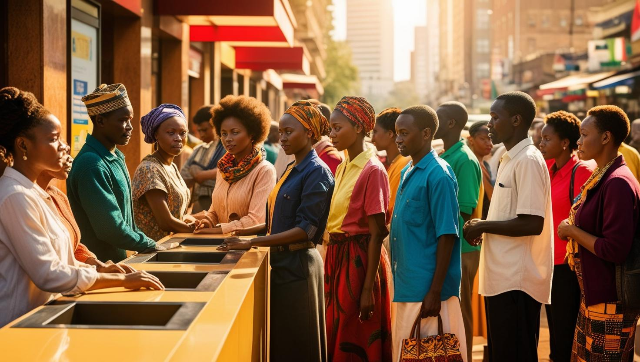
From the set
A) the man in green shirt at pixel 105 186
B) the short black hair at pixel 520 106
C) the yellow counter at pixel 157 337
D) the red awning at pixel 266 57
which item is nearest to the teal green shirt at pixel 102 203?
the man in green shirt at pixel 105 186

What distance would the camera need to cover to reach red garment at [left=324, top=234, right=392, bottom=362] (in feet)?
17.3

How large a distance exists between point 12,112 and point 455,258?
8.88 feet

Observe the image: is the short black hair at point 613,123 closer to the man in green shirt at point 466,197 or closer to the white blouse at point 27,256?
the man in green shirt at point 466,197

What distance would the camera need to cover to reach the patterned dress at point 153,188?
5.21 m

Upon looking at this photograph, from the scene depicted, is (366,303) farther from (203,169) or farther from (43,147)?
(203,169)

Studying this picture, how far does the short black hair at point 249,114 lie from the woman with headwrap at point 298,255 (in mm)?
574

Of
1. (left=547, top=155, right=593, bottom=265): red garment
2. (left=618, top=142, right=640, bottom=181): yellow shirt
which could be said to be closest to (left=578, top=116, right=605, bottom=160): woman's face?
(left=547, top=155, right=593, bottom=265): red garment

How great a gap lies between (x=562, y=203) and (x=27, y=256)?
14.4 ft

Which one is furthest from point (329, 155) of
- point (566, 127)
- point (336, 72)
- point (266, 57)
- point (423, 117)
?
point (336, 72)

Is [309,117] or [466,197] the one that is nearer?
[309,117]

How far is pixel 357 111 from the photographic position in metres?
5.37

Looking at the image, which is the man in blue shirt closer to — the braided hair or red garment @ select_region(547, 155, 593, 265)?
red garment @ select_region(547, 155, 593, 265)

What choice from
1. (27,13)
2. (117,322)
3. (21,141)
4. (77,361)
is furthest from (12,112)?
(27,13)

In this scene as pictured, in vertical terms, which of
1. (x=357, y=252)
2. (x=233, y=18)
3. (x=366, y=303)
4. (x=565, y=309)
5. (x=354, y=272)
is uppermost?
(x=233, y=18)
